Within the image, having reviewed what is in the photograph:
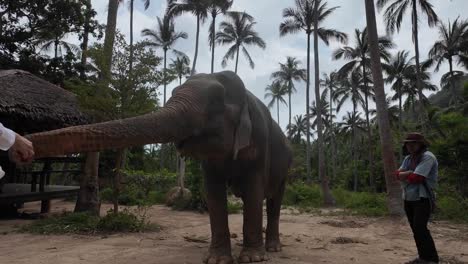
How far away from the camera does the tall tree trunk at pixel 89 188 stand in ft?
41.2

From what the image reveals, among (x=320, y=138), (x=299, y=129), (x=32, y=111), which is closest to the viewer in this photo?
(x=32, y=111)

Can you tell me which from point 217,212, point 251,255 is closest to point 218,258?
point 251,255

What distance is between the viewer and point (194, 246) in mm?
7742

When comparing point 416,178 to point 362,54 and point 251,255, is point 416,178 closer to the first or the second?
point 251,255

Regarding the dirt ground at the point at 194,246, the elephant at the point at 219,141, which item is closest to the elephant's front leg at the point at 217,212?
the elephant at the point at 219,141

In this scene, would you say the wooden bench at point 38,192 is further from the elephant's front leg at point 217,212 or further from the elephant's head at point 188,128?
the elephant's head at point 188,128

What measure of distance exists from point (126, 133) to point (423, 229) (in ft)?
13.7

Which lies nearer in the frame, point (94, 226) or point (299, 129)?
point (94, 226)

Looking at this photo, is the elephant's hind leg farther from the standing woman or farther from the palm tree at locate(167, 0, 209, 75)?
the palm tree at locate(167, 0, 209, 75)

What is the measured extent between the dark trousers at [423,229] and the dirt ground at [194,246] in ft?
2.87

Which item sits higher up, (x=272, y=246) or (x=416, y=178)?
(x=416, y=178)

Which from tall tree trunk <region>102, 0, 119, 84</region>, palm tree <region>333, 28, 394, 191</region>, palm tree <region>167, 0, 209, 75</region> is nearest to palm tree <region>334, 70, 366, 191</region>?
palm tree <region>333, 28, 394, 191</region>

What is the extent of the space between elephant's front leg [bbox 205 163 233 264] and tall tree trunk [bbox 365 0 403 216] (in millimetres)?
10270

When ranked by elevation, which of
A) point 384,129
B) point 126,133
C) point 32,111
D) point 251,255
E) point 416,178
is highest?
point 384,129
